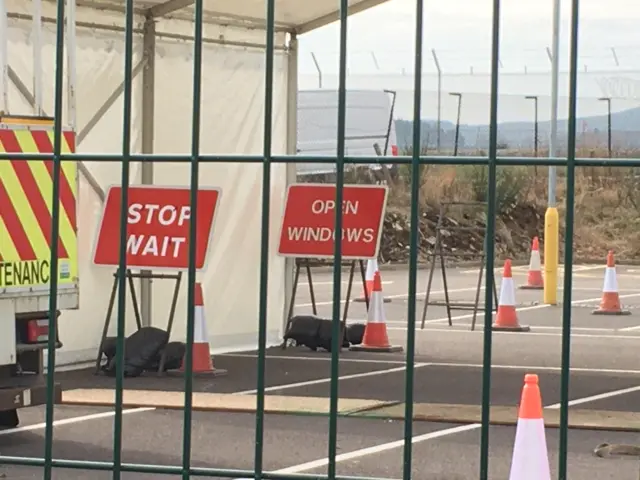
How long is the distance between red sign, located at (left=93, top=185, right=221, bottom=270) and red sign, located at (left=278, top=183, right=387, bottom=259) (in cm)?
211

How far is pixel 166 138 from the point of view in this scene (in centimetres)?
1330

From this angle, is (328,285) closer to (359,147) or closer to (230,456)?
(359,147)

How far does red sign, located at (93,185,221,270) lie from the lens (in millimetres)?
10836

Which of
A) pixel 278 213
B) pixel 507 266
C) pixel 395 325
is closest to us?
pixel 278 213

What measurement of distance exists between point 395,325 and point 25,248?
30.3 feet

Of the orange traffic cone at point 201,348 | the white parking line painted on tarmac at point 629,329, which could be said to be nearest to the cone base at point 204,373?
the orange traffic cone at point 201,348

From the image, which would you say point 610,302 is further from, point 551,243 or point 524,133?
point 524,133

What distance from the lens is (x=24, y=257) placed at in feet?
28.3

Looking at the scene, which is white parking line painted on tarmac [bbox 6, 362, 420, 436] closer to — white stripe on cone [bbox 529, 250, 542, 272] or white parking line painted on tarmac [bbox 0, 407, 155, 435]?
white parking line painted on tarmac [bbox 0, 407, 155, 435]

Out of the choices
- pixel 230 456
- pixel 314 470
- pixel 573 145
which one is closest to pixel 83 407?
pixel 230 456

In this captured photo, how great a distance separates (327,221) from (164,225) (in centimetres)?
265

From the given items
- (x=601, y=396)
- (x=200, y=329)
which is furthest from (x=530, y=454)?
(x=200, y=329)

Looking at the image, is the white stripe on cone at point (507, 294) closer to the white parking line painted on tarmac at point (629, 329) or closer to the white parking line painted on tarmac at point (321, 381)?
the white parking line painted on tarmac at point (629, 329)

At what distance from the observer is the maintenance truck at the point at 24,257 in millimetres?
8469
